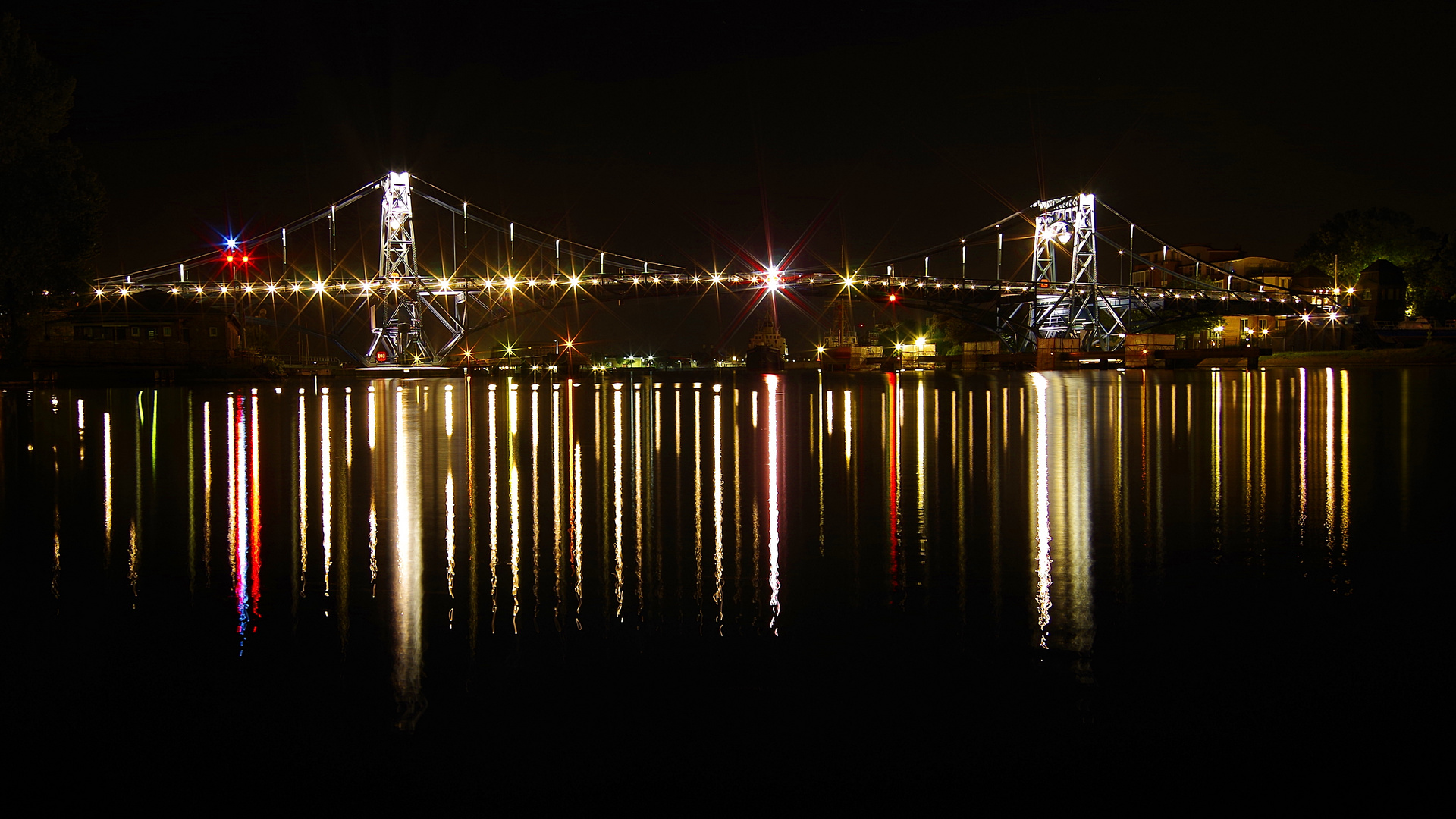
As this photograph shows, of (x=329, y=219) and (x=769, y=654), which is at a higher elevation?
(x=329, y=219)

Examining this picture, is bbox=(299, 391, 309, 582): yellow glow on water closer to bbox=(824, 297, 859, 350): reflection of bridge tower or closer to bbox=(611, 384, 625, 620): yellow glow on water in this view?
bbox=(611, 384, 625, 620): yellow glow on water

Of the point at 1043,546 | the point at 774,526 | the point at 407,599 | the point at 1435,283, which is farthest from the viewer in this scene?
the point at 1435,283

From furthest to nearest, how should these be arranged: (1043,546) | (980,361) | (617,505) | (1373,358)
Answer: (980,361) → (1373,358) → (617,505) → (1043,546)

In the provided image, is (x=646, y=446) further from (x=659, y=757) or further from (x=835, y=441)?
(x=659, y=757)

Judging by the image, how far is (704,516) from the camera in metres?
8.56

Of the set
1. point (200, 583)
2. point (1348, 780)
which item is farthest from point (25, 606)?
point (1348, 780)

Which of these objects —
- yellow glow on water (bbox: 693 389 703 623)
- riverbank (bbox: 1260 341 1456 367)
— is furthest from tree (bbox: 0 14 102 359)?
riverbank (bbox: 1260 341 1456 367)

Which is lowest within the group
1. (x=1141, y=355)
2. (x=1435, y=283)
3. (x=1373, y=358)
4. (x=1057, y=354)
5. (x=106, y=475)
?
(x=106, y=475)

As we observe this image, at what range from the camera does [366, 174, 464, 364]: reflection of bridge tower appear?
68188mm

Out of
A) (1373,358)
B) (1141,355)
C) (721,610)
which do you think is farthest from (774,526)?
(1373,358)

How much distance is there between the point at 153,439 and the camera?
Result: 15.9 metres

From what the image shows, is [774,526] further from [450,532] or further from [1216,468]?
[1216,468]

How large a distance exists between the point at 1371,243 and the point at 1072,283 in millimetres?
24712

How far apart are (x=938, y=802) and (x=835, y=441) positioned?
11.9m
